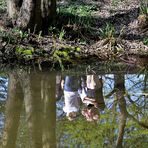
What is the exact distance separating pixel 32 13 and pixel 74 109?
204 inches

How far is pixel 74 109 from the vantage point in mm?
8203

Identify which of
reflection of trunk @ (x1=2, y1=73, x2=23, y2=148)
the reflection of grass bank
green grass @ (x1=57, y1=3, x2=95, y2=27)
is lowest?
reflection of trunk @ (x1=2, y1=73, x2=23, y2=148)

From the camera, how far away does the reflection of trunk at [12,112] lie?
268 inches

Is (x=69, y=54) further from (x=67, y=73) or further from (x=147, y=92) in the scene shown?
(x=147, y=92)

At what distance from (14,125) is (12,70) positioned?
12.4ft

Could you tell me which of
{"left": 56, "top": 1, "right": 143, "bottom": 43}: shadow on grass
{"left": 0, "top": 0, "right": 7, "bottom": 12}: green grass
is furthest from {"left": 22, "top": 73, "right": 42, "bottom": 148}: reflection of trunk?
{"left": 0, "top": 0, "right": 7, "bottom": 12}: green grass

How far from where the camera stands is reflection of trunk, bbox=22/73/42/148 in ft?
22.6

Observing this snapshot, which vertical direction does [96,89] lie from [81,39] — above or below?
below

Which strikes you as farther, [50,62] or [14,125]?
[50,62]

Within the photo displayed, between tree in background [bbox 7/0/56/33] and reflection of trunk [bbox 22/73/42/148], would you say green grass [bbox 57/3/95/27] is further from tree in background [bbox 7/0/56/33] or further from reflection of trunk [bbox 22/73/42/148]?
reflection of trunk [bbox 22/73/42/148]

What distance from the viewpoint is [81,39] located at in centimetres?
1309

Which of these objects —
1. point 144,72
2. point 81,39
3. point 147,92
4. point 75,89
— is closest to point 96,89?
point 75,89

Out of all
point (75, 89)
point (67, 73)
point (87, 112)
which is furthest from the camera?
point (67, 73)

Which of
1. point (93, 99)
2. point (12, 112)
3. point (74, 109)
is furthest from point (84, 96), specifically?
point (12, 112)
